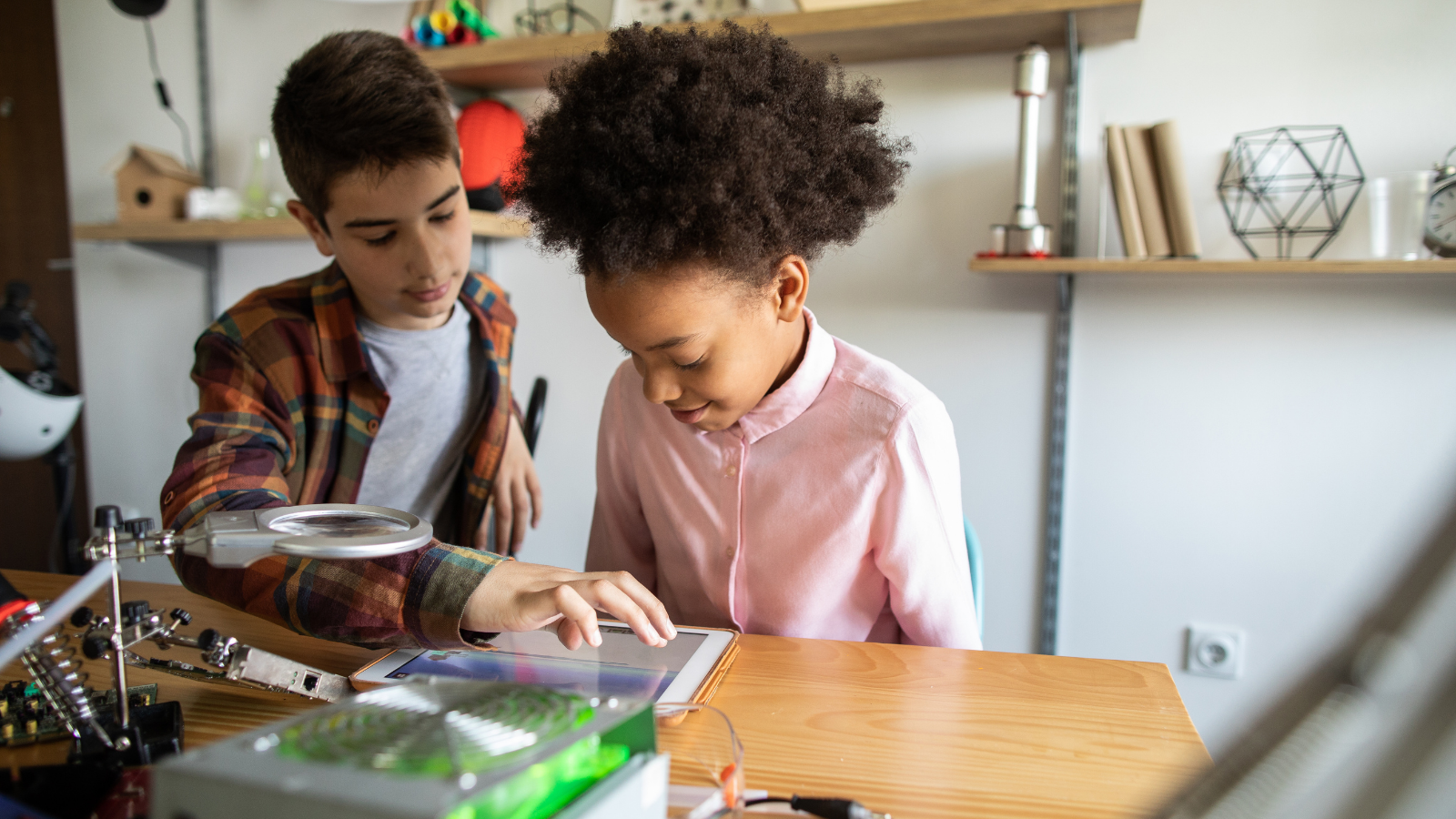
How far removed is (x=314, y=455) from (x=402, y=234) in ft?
0.96

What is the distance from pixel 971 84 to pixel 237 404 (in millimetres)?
1382

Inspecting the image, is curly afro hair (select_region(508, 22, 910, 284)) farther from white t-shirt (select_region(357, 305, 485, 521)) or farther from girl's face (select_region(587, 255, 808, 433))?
white t-shirt (select_region(357, 305, 485, 521))

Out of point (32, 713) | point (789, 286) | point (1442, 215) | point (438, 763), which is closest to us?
point (438, 763)

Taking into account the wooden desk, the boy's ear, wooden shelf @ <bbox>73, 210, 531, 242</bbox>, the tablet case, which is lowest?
the wooden desk

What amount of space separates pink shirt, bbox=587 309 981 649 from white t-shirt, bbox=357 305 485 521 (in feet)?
1.22

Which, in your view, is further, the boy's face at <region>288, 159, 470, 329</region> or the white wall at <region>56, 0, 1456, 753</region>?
the white wall at <region>56, 0, 1456, 753</region>

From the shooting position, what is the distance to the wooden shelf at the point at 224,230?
1785 millimetres

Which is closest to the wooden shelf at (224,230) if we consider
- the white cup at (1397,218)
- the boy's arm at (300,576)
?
the boy's arm at (300,576)

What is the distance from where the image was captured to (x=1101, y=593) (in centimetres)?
171

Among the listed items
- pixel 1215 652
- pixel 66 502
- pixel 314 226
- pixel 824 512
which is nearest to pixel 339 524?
pixel 824 512

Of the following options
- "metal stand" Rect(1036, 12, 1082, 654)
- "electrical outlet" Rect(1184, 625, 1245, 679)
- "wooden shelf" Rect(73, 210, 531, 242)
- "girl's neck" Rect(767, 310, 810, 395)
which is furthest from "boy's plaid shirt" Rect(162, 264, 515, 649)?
"electrical outlet" Rect(1184, 625, 1245, 679)

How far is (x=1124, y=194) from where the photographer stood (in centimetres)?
148

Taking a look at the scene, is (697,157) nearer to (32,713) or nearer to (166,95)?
(32,713)

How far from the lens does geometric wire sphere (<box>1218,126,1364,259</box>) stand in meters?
1.48
